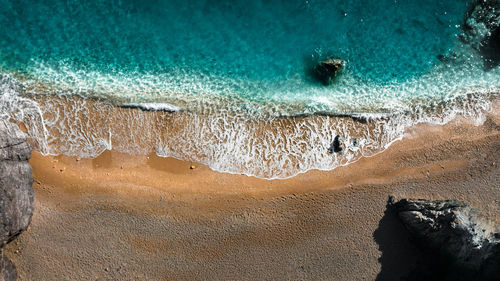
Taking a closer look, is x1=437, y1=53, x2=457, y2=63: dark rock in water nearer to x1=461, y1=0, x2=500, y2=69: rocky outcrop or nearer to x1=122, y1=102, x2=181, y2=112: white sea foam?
x1=461, y1=0, x2=500, y2=69: rocky outcrop

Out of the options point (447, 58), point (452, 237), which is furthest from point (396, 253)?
point (447, 58)

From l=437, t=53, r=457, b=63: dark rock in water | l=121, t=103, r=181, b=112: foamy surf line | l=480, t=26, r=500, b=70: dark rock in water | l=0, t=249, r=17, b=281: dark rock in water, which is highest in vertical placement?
l=480, t=26, r=500, b=70: dark rock in water

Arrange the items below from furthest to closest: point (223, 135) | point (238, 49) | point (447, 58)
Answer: point (447, 58)
point (238, 49)
point (223, 135)

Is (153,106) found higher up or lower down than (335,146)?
higher up

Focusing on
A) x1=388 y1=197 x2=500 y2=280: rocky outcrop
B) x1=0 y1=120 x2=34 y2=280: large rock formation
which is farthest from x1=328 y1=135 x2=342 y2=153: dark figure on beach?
x1=0 y1=120 x2=34 y2=280: large rock formation

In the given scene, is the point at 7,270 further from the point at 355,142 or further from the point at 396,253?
the point at 396,253

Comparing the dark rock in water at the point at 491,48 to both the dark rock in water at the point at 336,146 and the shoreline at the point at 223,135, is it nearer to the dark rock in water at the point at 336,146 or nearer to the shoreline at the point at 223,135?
the shoreline at the point at 223,135
